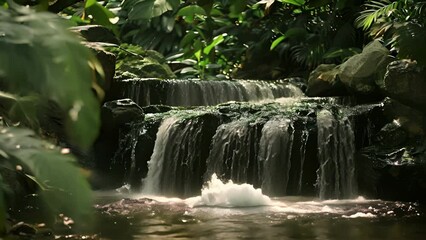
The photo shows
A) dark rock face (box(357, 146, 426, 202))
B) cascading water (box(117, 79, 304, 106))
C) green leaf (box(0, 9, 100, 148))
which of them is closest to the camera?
green leaf (box(0, 9, 100, 148))

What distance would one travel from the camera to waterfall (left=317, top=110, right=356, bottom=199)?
26.7 feet

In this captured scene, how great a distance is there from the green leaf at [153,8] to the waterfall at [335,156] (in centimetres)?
704

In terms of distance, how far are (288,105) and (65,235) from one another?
16.5ft

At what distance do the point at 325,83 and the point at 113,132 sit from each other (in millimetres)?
3350

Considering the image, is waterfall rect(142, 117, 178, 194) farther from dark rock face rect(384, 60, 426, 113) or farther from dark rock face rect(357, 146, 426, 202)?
dark rock face rect(384, 60, 426, 113)

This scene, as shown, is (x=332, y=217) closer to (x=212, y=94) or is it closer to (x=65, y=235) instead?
(x=65, y=235)

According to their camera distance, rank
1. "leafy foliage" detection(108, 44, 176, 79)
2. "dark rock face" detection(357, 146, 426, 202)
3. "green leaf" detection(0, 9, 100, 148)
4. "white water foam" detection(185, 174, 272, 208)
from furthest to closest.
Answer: "leafy foliage" detection(108, 44, 176, 79) → "dark rock face" detection(357, 146, 426, 202) → "white water foam" detection(185, 174, 272, 208) → "green leaf" detection(0, 9, 100, 148)

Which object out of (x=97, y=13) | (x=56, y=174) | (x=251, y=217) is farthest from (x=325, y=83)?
(x=56, y=174)

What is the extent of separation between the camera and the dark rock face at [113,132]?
9.48 metres

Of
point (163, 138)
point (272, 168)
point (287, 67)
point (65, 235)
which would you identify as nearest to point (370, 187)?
point (272, 168)

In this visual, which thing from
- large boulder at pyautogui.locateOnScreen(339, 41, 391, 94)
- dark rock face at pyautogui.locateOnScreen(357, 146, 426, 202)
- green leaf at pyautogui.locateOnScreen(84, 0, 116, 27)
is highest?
large boulder at pyautogui.locateOnScreen(339, 41, 391, 94)

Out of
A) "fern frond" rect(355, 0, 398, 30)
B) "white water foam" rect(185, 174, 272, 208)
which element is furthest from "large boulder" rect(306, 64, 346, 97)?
"white water foam" rect(185, 174, 272, 208)

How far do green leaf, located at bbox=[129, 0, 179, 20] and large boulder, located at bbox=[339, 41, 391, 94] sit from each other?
27.1 ft

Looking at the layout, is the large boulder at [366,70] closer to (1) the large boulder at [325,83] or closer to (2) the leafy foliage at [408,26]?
(2) the leafy foliage at [408,26]
